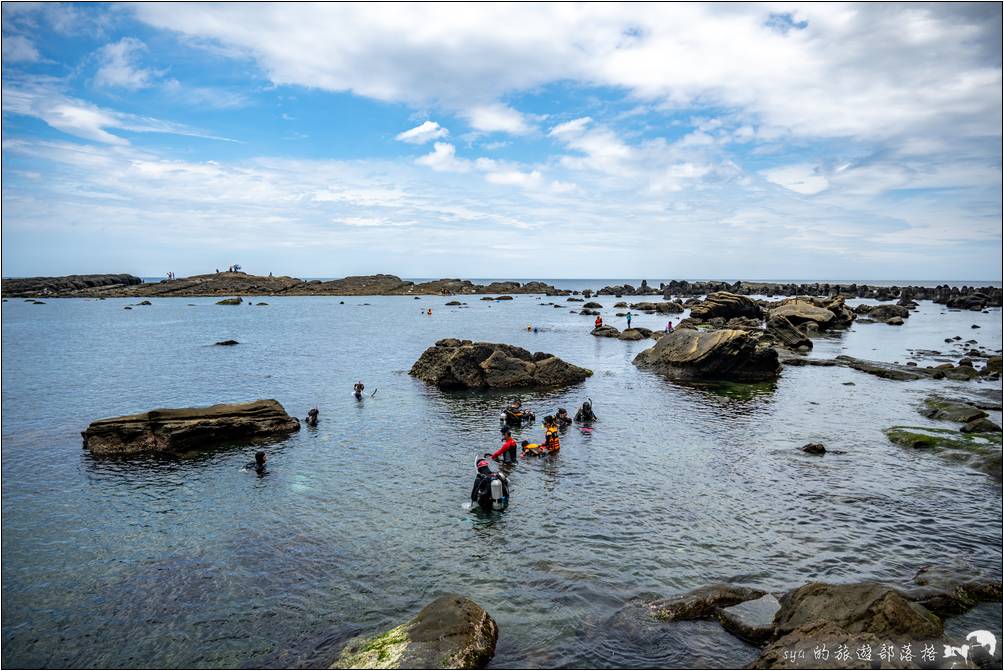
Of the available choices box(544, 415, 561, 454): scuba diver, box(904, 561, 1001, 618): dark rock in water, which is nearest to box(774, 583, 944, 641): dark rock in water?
box(904, 561, 1001, 618): dark rock in water

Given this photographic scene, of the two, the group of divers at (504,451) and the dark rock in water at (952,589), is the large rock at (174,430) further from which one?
the dark rock in water at (952,589)

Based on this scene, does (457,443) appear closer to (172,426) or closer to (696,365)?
(172,426)

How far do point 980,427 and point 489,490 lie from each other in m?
30.6

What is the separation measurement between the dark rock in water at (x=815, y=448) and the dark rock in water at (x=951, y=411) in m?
12.7

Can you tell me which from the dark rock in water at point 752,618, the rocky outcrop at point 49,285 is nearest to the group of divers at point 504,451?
the dark rock in water at point 752,618

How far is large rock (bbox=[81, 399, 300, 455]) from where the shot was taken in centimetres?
2973

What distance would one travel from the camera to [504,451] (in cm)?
2838

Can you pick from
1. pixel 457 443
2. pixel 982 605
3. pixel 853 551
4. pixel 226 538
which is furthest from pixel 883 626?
pixel 457 443

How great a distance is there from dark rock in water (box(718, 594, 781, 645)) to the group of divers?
383 inches

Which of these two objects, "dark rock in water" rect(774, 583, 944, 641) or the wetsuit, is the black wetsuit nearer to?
the wetsuit

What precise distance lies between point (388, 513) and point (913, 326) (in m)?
107

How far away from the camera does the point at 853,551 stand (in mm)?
18875

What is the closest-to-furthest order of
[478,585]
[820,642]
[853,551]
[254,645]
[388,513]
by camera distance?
[820,642] < [254,645] < [478,585] < [853,551] < [388,513]

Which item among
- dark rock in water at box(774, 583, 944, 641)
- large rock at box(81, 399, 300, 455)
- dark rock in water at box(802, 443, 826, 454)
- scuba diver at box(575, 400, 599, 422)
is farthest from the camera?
scuba diver at box(575, 400, 599, 422)
